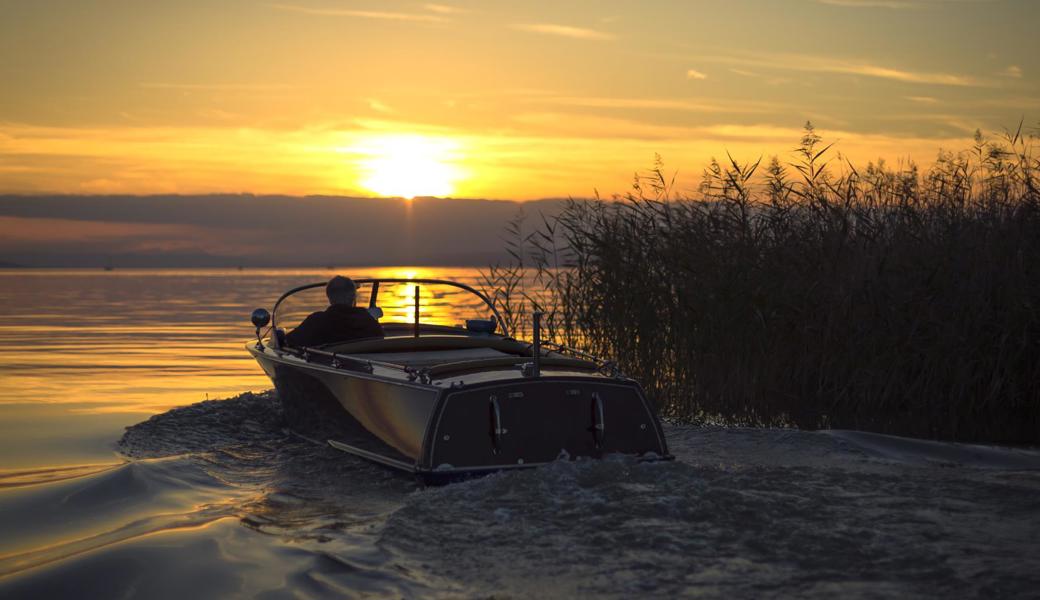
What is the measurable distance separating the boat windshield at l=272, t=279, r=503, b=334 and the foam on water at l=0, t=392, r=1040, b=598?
2538 mm

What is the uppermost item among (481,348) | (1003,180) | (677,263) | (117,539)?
(1003,180)

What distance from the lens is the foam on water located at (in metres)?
4.57

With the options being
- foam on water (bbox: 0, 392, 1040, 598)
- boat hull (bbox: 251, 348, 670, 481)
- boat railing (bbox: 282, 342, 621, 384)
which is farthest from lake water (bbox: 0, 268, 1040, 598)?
boat railing (bbox: 282, 342, 621, 384)

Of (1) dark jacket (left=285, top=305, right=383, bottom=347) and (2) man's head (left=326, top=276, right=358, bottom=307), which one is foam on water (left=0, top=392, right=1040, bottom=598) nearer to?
(1) dark jacket (left=285, top=305, right=383, bottom=347)

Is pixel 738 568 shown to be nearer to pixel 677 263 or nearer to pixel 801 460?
pixel 801 460

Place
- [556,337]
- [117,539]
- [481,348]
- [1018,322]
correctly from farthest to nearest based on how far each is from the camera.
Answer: [556,337], [1018,322], [481,348], [117,539]

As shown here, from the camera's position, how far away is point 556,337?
13.3 metres

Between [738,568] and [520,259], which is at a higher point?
[520,259]

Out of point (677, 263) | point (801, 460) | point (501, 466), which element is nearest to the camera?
point (501, 466)

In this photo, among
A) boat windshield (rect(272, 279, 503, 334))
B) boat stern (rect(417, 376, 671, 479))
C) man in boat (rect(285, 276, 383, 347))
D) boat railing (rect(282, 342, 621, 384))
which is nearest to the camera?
boat stern (rect(417, 376, 671, 479))

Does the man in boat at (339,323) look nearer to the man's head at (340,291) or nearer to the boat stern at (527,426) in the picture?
the man's head at (340,291)

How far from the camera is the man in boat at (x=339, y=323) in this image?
8711 mm

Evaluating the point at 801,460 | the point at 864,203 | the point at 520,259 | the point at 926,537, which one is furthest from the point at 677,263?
the point at 926,537

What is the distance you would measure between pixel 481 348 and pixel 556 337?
4.87 m
